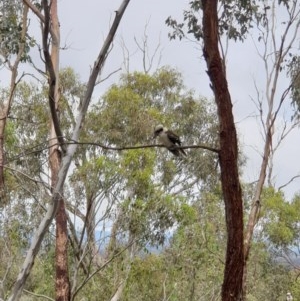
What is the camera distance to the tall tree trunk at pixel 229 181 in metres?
2.48

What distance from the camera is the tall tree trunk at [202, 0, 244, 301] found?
2477 mm

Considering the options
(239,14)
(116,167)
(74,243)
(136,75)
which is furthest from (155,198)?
(136,75)

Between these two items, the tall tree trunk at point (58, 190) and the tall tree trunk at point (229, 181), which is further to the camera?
the tall tree trunk at point (229, 181)

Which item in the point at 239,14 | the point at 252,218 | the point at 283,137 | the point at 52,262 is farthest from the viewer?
the point at 52,262

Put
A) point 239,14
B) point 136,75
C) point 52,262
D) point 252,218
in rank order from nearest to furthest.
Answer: point 252,218
point 239,14
point 52,262
point 136,75

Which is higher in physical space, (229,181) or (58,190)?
(229,181)

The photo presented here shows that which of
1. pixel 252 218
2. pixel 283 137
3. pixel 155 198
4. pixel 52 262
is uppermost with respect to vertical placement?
pixel 283 137

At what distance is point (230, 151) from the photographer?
252 centimetres

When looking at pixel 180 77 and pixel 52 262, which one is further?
pixel 180 77

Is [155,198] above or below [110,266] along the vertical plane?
above

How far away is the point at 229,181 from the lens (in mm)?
2504

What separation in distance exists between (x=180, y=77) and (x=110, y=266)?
4.05 meters

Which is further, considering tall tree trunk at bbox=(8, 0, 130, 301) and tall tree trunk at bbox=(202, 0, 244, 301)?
tall tree trunk at bbox=(202, 0, 244, 301)

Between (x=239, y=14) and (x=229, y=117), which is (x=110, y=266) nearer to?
(x=239, y=14)
